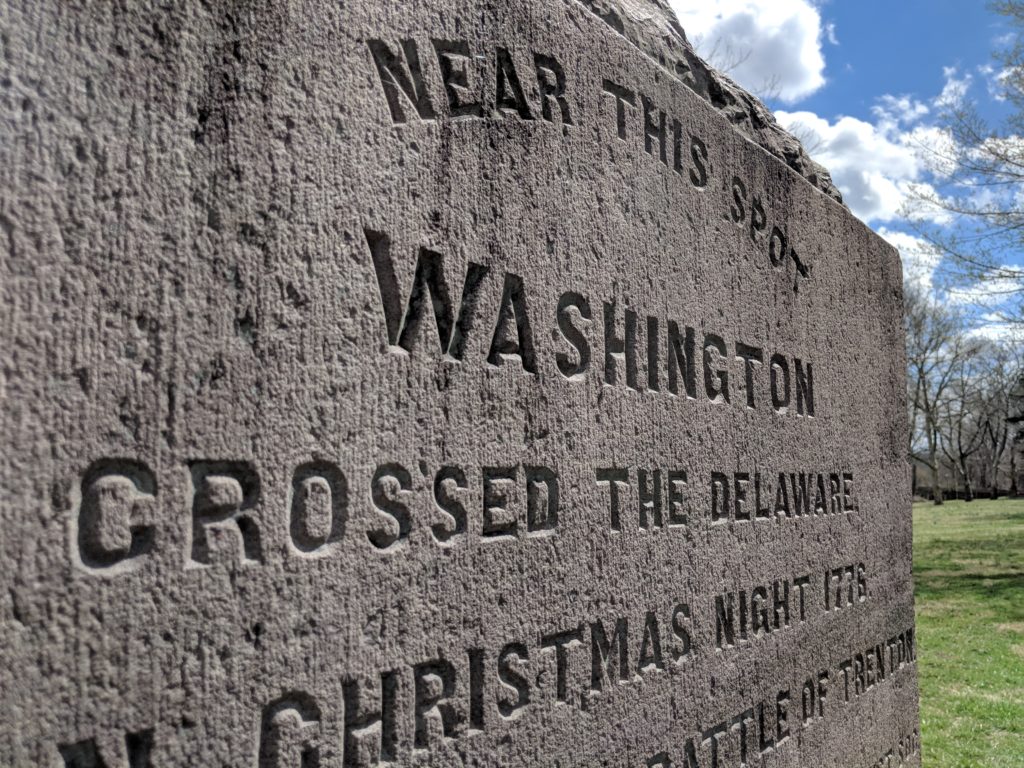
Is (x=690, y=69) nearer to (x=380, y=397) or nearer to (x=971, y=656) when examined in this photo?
(x=380, y=397)

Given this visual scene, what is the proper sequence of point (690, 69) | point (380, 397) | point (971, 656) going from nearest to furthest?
point (380, 397) < point (690, 69) < point (971, 656)

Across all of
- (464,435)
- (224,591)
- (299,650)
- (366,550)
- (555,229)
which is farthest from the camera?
(555,229)

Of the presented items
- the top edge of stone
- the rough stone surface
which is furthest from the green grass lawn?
the top edge of stone

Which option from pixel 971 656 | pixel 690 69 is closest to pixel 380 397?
pixel 690 69

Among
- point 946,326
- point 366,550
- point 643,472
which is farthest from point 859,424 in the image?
point 946,326

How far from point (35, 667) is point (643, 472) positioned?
1484 millimetres

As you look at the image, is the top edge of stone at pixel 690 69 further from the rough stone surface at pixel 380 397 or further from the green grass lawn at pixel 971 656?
the green grass lawn at pixel 971 656

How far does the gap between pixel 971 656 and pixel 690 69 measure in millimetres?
6768

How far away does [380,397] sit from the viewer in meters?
1.66

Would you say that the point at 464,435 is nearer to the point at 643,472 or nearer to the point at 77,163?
Result: the point at 643,472

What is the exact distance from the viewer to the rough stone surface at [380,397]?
127 centimetres

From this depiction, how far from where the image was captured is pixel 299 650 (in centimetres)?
150

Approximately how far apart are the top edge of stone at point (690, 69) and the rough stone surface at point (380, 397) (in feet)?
0.10

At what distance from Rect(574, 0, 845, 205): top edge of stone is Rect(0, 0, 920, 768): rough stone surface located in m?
0.03
